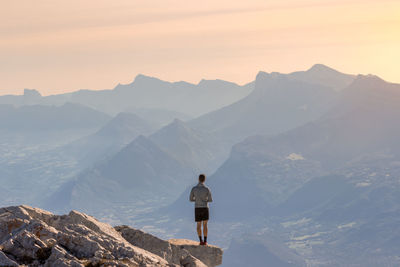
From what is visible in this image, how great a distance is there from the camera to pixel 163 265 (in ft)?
76.3

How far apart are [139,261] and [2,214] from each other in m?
9.03

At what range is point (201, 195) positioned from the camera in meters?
32.6

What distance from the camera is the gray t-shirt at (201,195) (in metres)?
32.4

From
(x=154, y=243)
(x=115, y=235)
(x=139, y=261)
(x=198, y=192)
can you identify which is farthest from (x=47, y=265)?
(x=198, y=192)

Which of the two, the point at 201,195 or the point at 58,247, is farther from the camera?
the point at 201,195

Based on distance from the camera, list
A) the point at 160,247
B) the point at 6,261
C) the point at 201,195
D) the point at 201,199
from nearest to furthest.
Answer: the point at 6,261 → the point at 160,247 → the point at 201,195 → the point at 201,199

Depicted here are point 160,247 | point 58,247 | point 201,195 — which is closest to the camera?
point 58,247

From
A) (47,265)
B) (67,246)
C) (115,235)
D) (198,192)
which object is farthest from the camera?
(198,192)

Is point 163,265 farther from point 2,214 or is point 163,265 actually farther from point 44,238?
point 2,214

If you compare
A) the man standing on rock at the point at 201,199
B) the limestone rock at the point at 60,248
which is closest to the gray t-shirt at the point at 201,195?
the man standing on rock at the point at 201,199

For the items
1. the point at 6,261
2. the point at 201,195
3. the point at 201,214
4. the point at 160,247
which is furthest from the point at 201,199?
the point at 6,261

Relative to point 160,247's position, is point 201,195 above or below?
above

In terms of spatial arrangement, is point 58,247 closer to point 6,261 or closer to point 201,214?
point 6,261

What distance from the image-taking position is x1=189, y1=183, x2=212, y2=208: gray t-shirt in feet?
106
